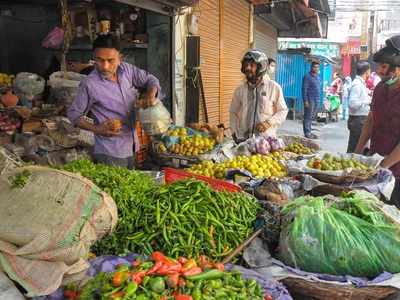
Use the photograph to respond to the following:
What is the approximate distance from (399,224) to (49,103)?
18.6 ft

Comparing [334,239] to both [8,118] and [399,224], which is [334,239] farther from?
[8,118]

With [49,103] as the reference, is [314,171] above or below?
below

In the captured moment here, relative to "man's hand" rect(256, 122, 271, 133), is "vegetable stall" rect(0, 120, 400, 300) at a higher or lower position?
lower

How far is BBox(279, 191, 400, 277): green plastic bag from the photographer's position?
8.77 ft

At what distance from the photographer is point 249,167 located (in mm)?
4770

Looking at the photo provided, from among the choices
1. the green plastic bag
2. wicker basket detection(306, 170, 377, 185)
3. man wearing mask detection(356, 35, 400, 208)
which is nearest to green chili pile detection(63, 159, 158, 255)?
the green plastic bag

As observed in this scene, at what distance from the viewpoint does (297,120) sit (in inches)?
831

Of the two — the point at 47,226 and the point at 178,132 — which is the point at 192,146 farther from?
the point at 47,226

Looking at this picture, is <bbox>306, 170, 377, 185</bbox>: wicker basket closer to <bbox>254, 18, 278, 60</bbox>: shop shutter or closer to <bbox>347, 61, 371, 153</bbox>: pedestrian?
<bbox>347, 61, 371, 153</bbox>: pedestrian

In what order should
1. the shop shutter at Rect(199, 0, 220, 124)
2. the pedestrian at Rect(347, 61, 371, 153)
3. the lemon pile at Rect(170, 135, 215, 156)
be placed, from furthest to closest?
the shop shutter at Rect(199, 0, 220, 124)
the pedestrian at Rect(347, 61, 371, 153)
the lemon pile at Rect(170, 135, 215, 156)

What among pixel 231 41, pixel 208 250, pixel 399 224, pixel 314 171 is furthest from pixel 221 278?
pixel 231 41

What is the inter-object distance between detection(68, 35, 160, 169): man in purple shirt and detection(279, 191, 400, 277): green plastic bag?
1.99 m

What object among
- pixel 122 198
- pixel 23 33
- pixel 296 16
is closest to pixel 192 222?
pixel 122 198

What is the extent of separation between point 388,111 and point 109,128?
2772 millimetres
